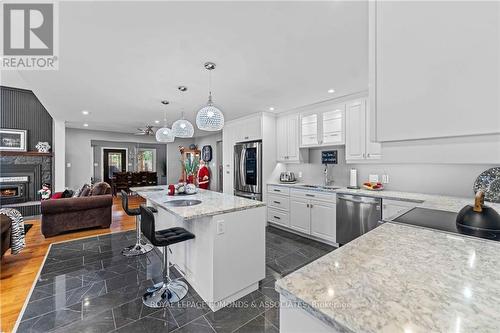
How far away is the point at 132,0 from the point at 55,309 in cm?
263

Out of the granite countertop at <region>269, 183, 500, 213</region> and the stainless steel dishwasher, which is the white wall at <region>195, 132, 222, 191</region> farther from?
the stainless steel dishwasher

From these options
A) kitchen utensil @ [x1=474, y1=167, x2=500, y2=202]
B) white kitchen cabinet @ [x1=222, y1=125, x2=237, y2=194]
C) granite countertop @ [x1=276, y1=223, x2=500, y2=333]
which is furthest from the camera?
white kitchen cabinet @ [x1=222, y1=125, x2=237, y2=194]

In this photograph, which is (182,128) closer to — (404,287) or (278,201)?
(278,201)

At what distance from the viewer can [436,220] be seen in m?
1.50

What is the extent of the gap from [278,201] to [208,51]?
2.90 meters

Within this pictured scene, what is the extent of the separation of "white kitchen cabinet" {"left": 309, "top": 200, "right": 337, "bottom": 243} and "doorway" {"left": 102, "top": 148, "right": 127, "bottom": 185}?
25.7ft

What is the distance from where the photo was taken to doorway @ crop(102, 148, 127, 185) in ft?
26.5

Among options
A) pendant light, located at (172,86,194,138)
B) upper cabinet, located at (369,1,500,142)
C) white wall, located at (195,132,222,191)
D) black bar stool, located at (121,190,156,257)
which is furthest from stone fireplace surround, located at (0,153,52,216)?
upper cabinet, located at (369,1,500,142)

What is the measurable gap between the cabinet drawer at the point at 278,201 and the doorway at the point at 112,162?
22.4 feet

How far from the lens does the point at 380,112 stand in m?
0.74

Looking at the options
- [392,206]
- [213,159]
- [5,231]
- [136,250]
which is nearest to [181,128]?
[136,250]

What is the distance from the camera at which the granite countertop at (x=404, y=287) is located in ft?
1.78

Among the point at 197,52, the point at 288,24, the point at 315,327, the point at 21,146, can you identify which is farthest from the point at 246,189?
the point at 21,146
